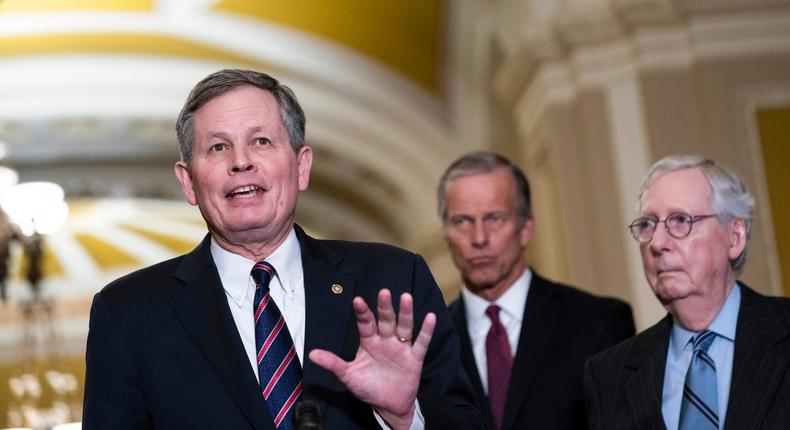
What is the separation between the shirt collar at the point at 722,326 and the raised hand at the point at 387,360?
124 cm

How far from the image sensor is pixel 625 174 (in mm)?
7559

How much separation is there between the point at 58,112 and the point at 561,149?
645 centimetres

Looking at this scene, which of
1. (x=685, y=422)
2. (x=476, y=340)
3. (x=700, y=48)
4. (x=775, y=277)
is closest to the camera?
(x=685, y=422)

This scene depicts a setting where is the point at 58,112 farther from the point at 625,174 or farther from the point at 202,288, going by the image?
the point at 202,288

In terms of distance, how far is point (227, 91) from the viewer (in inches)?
96.7

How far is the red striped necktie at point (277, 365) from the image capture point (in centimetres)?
229

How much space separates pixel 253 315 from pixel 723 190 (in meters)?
1.45

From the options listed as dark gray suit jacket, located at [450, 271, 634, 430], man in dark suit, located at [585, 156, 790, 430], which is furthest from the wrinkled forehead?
dark gray suit jacket, located at [450, 271, 634, 430]

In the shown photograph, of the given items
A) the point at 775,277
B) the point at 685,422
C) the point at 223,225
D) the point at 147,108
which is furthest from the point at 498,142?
the point at 223,225

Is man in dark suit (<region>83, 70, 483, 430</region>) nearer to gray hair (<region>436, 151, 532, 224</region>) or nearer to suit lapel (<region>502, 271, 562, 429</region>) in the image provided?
suit lapel (<region>502, 271, 562, 429</region>)

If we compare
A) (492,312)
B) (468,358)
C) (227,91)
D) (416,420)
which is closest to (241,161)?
(227,91)

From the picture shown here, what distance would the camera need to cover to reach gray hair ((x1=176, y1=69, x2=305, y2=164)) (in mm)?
2465

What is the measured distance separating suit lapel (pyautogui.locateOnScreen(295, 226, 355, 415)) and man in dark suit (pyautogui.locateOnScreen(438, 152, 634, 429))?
4.27 feet

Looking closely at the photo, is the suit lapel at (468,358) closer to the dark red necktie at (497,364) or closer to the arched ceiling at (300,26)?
the dark red necktie at (497,364)
